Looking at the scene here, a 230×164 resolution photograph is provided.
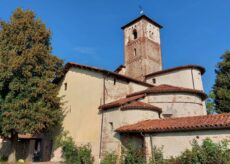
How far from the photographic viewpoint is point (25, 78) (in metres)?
18.4

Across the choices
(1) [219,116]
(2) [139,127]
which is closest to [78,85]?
(2) [139,127]

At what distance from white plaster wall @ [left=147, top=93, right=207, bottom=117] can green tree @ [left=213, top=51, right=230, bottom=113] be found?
9.51 m

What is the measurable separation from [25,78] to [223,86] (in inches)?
931

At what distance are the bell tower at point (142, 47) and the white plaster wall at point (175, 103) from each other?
29.1ft

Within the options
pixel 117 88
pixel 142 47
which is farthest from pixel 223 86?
pixel 117 88

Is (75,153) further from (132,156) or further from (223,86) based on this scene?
(223,86)

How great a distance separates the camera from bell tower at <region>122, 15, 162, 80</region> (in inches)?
1120

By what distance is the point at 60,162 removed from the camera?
63.1 ft

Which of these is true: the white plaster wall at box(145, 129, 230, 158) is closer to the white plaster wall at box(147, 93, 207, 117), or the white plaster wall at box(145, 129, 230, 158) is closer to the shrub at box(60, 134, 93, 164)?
the shrub at box(60, 134, 93, 164)

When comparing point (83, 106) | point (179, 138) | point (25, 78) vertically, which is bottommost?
point (179, 138)

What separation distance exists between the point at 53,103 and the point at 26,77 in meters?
3.36

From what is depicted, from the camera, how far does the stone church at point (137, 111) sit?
11.5 metres

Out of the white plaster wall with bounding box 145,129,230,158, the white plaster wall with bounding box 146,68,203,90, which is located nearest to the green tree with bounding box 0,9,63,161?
the white plaster wall with bounding box 145,129,230,158

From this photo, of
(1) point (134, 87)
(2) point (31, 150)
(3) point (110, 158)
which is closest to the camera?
(3) point (110, 158)
